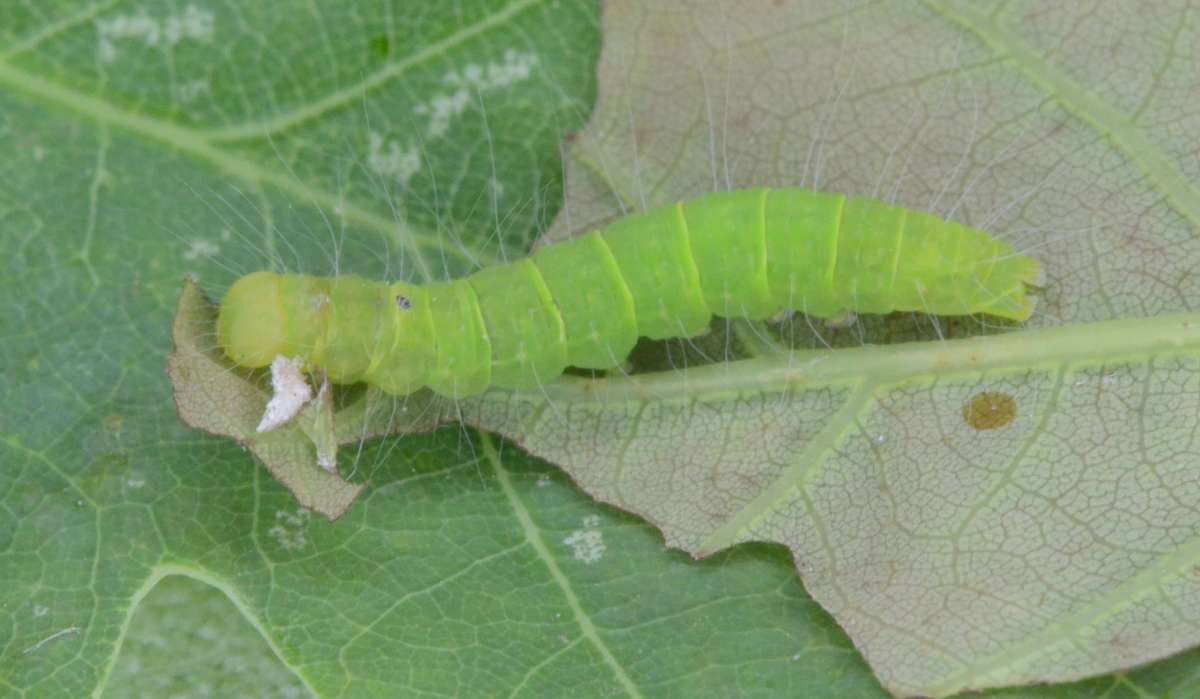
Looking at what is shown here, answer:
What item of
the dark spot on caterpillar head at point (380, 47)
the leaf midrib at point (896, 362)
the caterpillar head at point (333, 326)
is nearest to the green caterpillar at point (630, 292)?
the caterpillar head at point (333, 326)

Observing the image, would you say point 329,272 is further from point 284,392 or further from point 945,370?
point 945,370

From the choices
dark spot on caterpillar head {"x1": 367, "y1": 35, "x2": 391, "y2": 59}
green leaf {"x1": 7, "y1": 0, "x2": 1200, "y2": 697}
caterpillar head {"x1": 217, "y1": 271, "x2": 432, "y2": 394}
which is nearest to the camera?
caterpillar head {"x1": 217, "y1": 271, "x2": 432, "y2": 394}

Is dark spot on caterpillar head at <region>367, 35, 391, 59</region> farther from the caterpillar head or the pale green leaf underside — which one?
the caterpillar head

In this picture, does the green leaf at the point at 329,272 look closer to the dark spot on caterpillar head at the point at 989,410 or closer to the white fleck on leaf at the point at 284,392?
the white fleck on leaf at the point at 284,392

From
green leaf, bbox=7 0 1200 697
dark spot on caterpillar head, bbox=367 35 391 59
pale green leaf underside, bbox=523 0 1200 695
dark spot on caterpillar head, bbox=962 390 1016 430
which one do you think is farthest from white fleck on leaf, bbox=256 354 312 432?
dark spot on caterpillar head, bbox=962 390 1016 430

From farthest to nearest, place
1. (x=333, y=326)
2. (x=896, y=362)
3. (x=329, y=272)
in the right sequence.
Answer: (x=329, y=272) → (x=896, y=362) → (x=333, y=326)

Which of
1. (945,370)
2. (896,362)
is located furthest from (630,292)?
(945,370)

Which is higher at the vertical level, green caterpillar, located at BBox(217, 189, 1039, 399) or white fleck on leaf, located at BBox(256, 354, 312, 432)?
green caterpillar, located at BBox(217, 189, 1039, 399)

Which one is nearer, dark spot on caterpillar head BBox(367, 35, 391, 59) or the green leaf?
the green leaf
